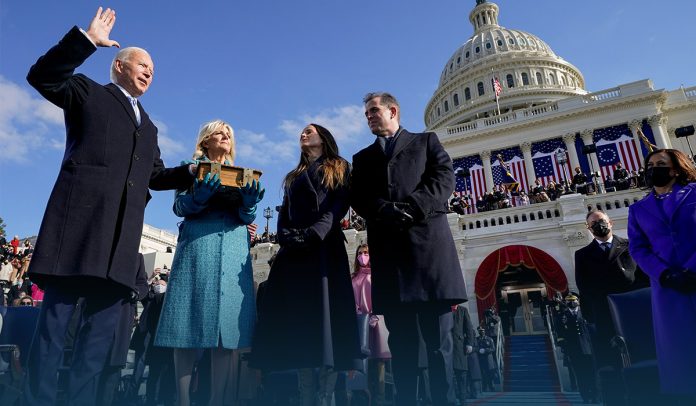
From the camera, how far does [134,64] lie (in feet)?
9.48

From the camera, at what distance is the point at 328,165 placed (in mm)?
3404

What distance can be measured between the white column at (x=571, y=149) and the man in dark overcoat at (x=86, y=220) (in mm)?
34426

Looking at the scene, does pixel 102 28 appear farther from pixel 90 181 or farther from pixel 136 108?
pixel 90 181

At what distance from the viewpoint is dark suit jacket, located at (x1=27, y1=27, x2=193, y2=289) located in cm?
221

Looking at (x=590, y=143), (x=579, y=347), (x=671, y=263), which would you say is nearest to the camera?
(x=671, y=263)

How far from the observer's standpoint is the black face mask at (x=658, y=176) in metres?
3.53

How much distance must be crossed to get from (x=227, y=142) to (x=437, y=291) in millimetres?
2018

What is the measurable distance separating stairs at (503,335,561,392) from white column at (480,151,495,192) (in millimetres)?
18811

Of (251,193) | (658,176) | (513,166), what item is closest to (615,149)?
(513,166)

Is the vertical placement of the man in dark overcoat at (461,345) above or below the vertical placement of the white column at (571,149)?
below

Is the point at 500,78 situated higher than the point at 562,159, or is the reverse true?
the point at 500,78

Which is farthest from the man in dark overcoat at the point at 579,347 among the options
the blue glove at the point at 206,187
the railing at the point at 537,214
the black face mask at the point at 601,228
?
the railing at the point at 537,214

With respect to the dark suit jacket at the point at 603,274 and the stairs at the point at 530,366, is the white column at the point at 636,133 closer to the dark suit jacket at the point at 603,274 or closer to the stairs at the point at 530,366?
the stairs at the point at 530,366

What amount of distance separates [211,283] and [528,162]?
34190mm
